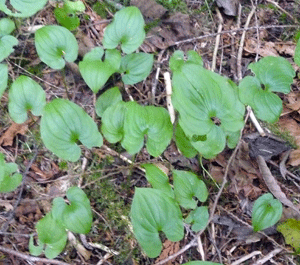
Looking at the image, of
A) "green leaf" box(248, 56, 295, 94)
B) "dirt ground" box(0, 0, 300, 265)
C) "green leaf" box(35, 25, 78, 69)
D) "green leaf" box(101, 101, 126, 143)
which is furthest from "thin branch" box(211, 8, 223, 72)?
"green leaf" box(35, 25, 78, 69)

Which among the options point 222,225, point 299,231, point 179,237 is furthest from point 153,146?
point 299,231

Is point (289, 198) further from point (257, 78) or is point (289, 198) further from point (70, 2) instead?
point (70, 2)

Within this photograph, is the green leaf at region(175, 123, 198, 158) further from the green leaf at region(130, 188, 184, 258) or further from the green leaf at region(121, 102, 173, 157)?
the green leaf at region(130, 188, 184, 258)

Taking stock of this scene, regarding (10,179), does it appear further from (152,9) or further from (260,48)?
(260,48)

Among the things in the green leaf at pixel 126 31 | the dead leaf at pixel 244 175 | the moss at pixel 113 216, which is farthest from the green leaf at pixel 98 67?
the dead leaf at pixel 244 175

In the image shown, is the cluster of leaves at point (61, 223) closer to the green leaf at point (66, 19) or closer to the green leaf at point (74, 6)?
the green leaf at point (66, 19)

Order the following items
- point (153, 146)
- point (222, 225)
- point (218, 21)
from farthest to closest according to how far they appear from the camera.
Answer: point (218, 21), point (222, 225), point (153, 146)
